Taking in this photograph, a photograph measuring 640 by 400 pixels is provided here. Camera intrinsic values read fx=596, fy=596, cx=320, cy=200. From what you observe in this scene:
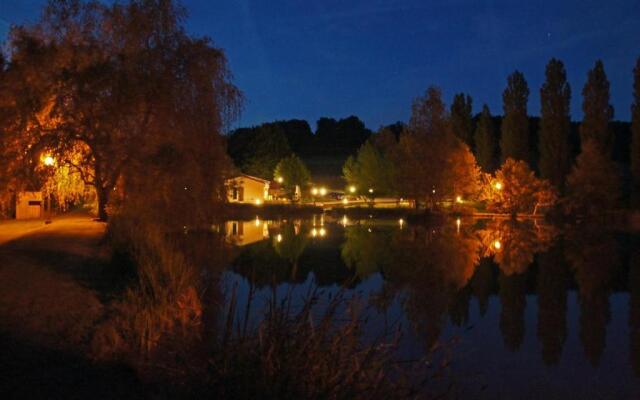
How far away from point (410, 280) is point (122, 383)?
10819mm

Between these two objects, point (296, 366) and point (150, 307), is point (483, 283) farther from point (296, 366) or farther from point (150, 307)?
point (296, 366)

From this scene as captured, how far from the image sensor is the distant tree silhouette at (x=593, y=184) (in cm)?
3906

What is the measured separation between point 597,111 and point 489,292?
114 ft

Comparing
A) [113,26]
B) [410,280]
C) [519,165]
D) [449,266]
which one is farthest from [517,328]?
[519,165]

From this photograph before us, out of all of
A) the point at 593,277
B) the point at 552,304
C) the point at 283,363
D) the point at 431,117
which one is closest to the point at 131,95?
the point at 552,304

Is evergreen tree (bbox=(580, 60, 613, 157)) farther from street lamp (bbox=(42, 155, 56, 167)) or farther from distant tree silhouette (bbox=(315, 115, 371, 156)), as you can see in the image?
distant tree silhouette (bbox=(315, 115, 371, 156))

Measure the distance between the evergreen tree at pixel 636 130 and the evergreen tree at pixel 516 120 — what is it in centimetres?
869

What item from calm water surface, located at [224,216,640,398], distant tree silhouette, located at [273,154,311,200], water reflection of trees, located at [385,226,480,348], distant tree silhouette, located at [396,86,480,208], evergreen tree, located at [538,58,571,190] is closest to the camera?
calm water surface, located at [224,216,640,398]

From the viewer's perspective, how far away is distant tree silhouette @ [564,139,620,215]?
128 feet

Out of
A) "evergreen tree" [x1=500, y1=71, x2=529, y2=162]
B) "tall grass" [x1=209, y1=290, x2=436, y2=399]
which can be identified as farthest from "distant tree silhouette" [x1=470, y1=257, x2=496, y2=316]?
"evergreen tree" [x1=500, y1=71, x2=529, y2=162]

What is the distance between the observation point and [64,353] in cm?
646

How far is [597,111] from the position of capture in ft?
145

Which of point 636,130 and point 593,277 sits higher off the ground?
point 636,130

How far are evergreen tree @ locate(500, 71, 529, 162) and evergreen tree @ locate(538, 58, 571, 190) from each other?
2.48 m
